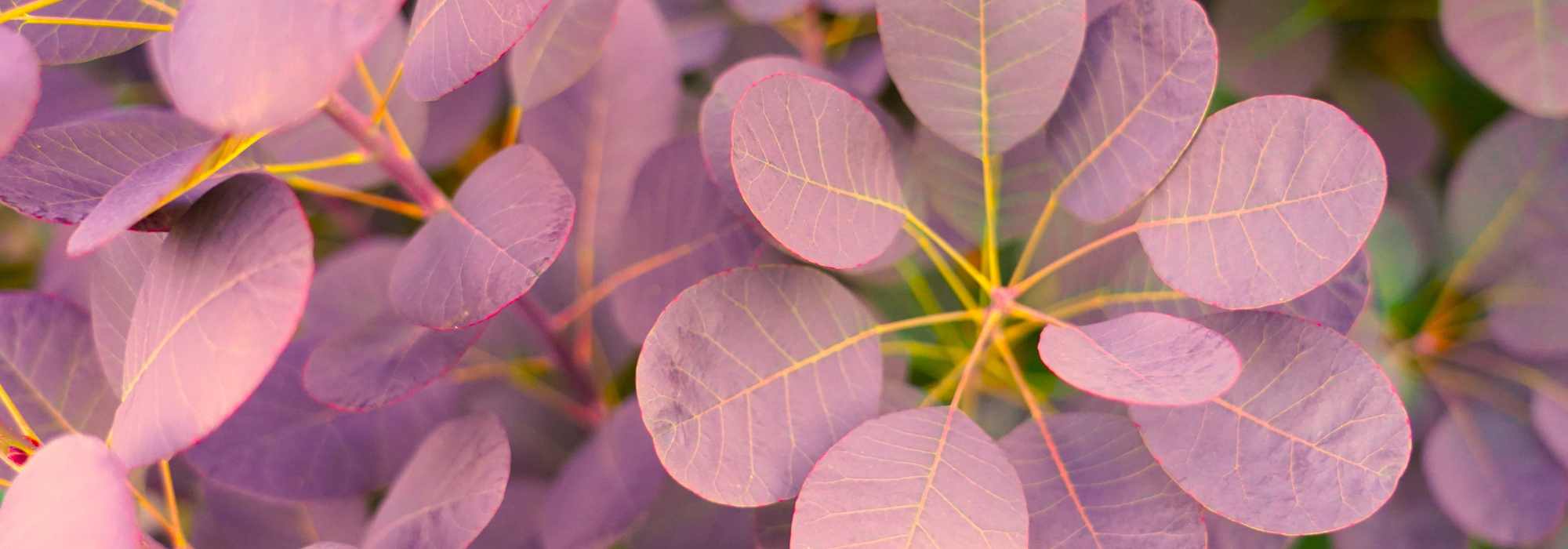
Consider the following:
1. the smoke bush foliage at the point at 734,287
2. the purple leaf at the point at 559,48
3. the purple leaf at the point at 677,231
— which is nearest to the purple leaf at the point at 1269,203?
the smoke bush foliage at the point at 734,287

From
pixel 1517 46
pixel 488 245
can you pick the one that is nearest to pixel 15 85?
pixel 488 245

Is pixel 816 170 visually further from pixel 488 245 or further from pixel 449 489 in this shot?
pixel 449 489

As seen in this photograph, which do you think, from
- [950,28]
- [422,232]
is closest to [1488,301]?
[950,28]

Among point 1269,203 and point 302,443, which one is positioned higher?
point 1269,203

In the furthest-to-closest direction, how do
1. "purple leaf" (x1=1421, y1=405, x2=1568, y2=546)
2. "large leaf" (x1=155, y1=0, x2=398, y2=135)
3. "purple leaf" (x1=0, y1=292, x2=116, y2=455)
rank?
"purple leaf" (x1=1421, y1=405, x2=1568, y2=546) → "purple leaf" (x1=0, y1=292, x2=116, y2=455) → "large leaf" (x1=155, y1=0, x2=398, y2=135)

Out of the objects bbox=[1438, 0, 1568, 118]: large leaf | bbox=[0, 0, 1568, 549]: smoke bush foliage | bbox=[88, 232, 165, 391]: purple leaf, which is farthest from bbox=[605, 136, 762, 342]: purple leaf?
bbox=[1438, 0, 1568, 118]: large leaf

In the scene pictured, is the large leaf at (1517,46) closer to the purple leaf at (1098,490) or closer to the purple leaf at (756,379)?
the purple leaf at (1098,490)

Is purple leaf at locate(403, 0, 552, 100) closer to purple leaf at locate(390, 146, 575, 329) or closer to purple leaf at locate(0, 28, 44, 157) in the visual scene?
purple leaf at locate(390, 146, 575, 329)
